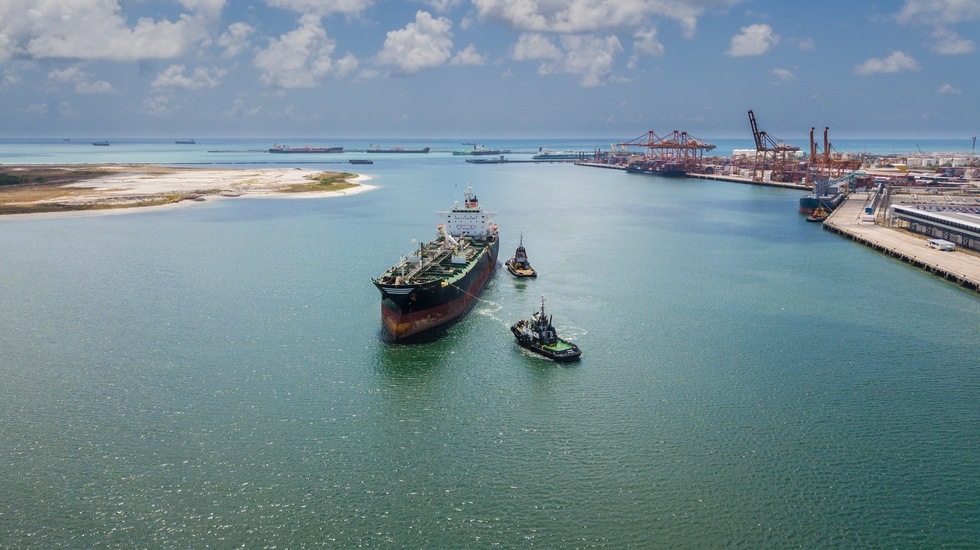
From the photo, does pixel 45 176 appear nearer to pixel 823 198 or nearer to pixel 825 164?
pixel 823 198

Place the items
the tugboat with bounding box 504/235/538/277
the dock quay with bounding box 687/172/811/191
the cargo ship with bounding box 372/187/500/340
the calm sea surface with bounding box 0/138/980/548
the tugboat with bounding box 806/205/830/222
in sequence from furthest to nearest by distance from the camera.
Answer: the dock quay with bounding box 687/172/811/191 → the tugboat with bounding box 806/205/830/222 → the tugboat with bounding box 504/235/538/277 → the cargo ship with bounding box 372/187/500/340 → the calm sea surface with bounding box 0/138/980/548

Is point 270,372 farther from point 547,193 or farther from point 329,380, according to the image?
point 547,193

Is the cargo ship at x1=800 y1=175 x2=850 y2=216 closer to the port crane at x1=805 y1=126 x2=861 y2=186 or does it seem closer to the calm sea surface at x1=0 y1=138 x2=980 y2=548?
the port crane at x1=805 y1=126 x2=861 y2=186

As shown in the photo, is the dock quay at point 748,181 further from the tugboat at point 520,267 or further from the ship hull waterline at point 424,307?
the ship hull waterline at point 424,307

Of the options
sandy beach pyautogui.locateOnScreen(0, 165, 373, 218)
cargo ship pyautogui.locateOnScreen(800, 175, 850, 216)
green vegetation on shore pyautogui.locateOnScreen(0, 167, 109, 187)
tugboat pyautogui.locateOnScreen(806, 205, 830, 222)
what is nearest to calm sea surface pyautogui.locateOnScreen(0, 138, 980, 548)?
tugboat pyautogui.locateOnScreen(806, 205, 830, 222)

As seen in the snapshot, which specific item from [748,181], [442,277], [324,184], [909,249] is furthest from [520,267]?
[748,181]
